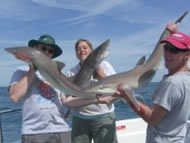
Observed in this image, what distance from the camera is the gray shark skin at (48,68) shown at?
366cm

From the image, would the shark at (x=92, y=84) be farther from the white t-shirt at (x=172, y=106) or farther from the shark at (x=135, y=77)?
the white t-shirt at (x=172, y=106)

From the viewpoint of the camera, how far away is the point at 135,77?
4035 millimetres

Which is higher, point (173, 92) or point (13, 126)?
point (173, 92)

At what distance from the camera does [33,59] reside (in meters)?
3.69

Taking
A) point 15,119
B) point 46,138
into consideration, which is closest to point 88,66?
point 46,138

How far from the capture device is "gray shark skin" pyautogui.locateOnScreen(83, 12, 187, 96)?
387 cm

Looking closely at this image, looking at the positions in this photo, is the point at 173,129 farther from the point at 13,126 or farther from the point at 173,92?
the point at 13,126

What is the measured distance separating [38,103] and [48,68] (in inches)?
15.1

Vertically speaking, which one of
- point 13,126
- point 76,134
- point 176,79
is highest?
point 176,79

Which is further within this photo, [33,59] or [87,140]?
[87,140]

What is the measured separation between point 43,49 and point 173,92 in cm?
144

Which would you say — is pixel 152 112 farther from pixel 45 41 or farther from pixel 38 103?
pixel 45 41

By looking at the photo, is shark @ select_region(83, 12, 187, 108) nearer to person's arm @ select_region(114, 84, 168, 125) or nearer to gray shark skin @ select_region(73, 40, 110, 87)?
gray shark skin @ select_region(73, 40, 110, 87)

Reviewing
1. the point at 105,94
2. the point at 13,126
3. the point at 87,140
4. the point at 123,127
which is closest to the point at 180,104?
the point at 105,94
